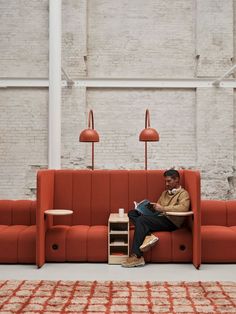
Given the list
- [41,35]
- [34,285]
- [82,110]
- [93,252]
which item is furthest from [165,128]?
[34,285]

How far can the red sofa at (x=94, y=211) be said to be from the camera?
5.92 m

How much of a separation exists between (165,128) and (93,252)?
20.2ft

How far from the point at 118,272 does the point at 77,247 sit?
33.0 inches

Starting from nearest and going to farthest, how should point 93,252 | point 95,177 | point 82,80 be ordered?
point 93,252 < point 95,177 < point 82,80

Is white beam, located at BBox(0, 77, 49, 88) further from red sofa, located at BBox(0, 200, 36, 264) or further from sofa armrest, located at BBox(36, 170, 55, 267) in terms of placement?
red sofa, located at BBox(0, 200, 36, 264)

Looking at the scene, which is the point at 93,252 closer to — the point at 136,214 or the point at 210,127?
the point at 136,214

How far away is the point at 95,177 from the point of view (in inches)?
267

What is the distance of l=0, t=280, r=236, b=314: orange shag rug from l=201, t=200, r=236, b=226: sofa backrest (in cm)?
194

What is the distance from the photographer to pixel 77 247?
19.8 feet

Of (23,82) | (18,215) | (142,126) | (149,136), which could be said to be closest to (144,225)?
(149,136)

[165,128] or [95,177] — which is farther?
[165,128]

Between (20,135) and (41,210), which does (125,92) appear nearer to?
(20,135)

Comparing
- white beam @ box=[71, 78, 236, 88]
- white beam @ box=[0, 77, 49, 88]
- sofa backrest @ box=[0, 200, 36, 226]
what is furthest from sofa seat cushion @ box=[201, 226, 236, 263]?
white beam @ box=[0, 77, 49, 88]

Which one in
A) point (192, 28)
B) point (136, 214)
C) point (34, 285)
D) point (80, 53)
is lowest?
point (34, 285)
